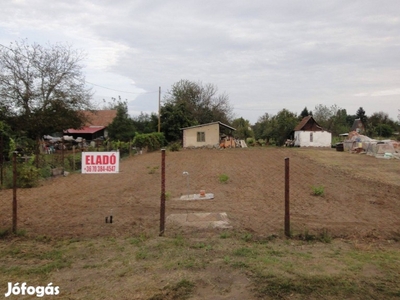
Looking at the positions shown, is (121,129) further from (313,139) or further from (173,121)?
(313,139)

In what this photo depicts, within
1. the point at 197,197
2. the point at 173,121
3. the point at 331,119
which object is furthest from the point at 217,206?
the point at 331,119

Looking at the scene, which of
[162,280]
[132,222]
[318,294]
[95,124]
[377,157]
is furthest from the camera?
[95,124]

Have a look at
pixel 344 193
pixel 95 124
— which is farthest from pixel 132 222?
pixel 95 124

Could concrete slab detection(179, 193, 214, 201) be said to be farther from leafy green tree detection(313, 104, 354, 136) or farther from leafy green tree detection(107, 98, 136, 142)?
leafy green tree detection(313, 104, 354, 136)

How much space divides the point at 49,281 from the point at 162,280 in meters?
1.28

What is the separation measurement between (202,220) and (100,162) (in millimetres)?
2214

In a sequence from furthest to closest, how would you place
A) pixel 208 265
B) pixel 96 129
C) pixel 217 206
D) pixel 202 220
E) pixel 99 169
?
pixel 96 129 < pixel 217 206 < pixel 202 220 < pixel 99 169 < pixel 208 265

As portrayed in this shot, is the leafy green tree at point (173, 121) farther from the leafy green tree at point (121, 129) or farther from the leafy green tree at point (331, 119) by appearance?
the leafy green tree at point (331, 119)

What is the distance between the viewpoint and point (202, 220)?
645 cm

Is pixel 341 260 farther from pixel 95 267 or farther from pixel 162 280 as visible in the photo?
pixel 95 267

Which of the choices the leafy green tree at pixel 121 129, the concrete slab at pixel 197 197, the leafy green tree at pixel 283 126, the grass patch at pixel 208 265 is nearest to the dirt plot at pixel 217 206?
the concrete slab at pixel 197 197

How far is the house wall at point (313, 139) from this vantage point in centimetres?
4419

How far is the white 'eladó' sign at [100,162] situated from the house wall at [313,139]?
4101 centimetres

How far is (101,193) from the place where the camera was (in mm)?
10172
